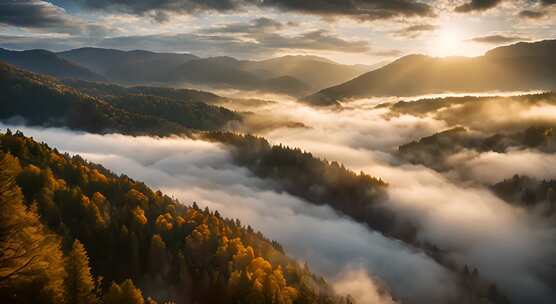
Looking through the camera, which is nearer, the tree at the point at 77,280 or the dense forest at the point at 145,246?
the tree at the point at 77,280

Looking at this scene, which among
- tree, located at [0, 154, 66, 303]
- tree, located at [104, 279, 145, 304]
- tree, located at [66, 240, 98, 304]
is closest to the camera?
tree, located at [0, 154, 66, 303]

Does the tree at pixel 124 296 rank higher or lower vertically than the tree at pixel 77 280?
lower

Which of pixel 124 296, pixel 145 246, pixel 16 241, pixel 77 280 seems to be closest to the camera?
pixel 16 241

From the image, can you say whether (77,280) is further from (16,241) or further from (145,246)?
(145,246)

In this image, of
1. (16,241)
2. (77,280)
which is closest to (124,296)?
(77,280)

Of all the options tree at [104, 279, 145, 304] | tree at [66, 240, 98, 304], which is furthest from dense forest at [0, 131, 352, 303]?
tree at [66, 240, 98, 304]

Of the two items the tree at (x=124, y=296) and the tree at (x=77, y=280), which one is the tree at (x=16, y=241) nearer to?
the tree at (x=77, y=280)

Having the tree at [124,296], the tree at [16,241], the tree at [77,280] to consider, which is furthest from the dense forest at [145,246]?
the tree at [16,241]

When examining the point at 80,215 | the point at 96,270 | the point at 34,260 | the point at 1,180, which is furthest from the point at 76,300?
the point at 80,215

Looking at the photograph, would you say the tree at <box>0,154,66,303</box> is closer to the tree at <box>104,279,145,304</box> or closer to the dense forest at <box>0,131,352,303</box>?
the tree at <box>104,279,145,304</box>

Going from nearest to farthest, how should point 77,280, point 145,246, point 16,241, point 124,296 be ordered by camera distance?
point 16,241
point 77,280
point 124,296
point 145,246

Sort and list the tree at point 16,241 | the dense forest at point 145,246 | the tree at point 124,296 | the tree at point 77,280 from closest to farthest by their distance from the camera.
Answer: the tree at point 16,241
the tree at point 77,280
the tree at point 124,296
the dense forest at point 145,246

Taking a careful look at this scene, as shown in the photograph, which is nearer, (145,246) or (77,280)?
(77,280)
